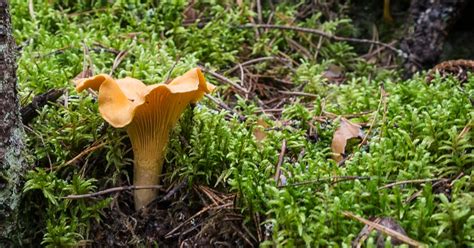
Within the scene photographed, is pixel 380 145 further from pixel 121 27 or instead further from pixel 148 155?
pixel 121 27

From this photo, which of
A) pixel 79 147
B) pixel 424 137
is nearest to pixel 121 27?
pixel 79 147

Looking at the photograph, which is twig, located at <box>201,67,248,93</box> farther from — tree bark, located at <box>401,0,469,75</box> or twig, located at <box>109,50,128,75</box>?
tree bark, located at <box>401,0,469,75</box>

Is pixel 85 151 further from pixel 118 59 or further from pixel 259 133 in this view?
pixel 118 59

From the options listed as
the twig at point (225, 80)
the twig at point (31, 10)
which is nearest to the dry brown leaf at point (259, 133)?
the twig at point (225, 80)

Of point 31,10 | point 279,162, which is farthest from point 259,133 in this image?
point 31,10

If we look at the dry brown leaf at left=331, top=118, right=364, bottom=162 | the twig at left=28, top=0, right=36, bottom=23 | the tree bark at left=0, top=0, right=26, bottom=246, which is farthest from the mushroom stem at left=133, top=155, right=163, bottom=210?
the twig at left=28, top=0, right=36, bottom=23

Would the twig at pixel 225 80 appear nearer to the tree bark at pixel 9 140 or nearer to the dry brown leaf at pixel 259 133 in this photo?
the dry brown leaf at pixel 259 133
